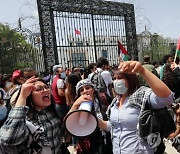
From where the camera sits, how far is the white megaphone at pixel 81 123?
82.4 inches

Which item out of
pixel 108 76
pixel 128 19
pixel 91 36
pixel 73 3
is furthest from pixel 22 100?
pixel 128 19

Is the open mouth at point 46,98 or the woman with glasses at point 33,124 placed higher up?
the open mouth at point 46,98

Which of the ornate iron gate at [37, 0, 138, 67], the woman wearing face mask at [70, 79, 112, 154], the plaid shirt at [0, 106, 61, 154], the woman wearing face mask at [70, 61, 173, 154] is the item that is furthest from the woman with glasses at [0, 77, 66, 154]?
the ornate iron gate at [37, 0, 138, 67]

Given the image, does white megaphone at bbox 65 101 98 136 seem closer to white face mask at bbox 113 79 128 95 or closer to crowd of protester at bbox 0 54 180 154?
crowd of protester at bbox 0 54 180 154

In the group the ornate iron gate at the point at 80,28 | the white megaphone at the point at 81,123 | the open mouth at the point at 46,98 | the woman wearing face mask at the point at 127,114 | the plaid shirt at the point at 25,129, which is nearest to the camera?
the plaid shirt at the point at 25,129

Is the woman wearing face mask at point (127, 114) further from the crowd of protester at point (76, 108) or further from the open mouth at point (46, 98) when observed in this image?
the open mouth at point (46, 98)

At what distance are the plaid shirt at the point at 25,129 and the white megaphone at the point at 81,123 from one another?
16 centimetres

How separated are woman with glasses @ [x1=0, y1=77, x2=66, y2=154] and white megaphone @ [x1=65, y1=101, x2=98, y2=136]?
6.6 inches

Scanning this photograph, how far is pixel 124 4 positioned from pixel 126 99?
13655 mm

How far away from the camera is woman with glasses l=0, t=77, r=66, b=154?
1936mm

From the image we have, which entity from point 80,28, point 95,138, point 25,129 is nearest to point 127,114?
point 95,138

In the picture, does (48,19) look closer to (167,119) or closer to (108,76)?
(108,76)

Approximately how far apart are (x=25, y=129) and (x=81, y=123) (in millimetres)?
400

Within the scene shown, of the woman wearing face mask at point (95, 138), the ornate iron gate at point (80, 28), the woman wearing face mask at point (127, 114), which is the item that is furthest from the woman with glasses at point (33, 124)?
the ornate iron gate at point (80, 28)
